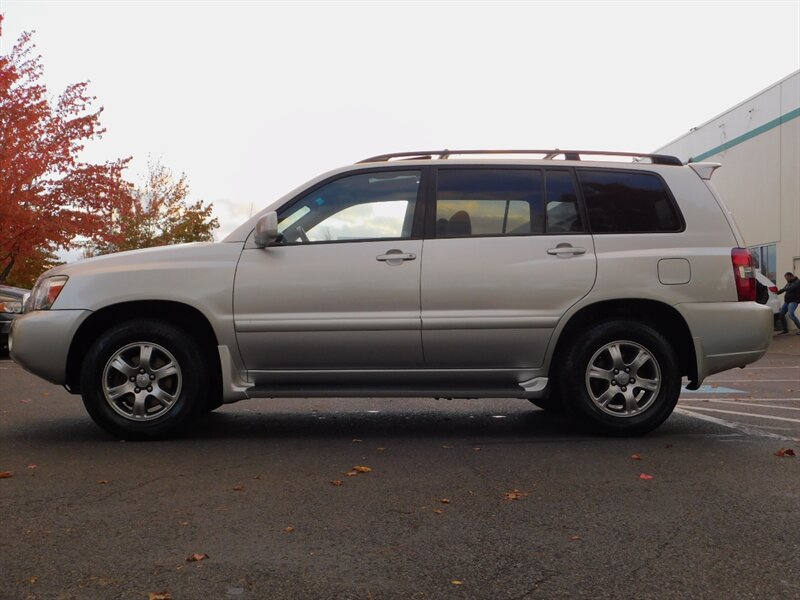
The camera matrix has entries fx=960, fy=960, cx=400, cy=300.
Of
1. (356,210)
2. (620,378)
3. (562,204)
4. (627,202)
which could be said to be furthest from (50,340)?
(627,202)

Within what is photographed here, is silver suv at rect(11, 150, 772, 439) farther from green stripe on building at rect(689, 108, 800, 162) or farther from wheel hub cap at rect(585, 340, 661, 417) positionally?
green stripe on building at rect(689, 108, 800, 162)

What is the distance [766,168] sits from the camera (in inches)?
1139

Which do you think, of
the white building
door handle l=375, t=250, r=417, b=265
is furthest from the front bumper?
the white building

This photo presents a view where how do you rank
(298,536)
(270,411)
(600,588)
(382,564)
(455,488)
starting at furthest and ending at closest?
(270,411), (455,488), (298,536), (382,564), (600,588)

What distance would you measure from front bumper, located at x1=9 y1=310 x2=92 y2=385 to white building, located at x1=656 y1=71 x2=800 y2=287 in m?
24.2

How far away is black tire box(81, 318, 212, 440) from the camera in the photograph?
6625 millimetres

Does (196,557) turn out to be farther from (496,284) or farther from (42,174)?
(42,174)

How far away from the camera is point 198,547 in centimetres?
A: 399

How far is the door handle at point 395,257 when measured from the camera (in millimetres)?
6664

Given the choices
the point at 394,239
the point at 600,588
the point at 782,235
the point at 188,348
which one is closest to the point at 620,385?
the point at 394,239

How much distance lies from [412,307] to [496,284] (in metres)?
0.60

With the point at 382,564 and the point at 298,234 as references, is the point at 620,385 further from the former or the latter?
the point at 382,564

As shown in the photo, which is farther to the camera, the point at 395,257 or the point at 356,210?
the point at 356,210

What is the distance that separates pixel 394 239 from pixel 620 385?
190 cm
